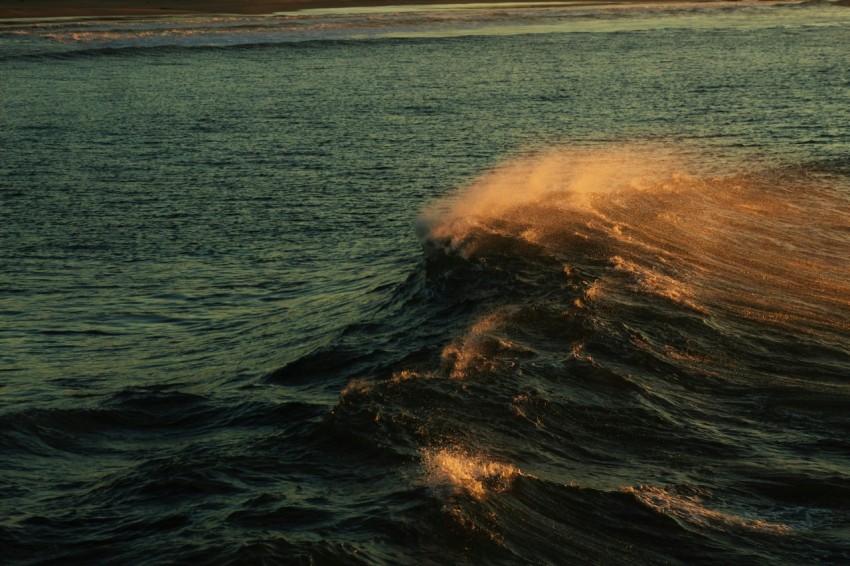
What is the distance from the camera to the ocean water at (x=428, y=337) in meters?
10.2

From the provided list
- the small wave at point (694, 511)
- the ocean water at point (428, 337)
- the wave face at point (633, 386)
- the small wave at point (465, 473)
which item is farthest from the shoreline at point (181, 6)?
the small wave at point (694, 511)

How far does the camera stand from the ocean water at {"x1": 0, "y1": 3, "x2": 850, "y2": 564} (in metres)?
10.2

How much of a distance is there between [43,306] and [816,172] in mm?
17608

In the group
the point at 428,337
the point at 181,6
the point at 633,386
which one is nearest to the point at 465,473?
the point at 633,386

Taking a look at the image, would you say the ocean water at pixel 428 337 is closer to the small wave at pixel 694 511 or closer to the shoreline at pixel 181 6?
the small wave at pixel 694 511

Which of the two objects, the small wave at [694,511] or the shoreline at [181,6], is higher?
the small wave at [694,511]

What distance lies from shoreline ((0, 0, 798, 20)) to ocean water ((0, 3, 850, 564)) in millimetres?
49195

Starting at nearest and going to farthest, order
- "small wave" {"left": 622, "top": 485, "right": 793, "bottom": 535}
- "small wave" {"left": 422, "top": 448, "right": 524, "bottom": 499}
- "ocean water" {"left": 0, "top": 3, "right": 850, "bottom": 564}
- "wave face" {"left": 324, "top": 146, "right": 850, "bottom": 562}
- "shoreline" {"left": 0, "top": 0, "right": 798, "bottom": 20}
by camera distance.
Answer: "small wave" {"left": 622, "top": 485, "right": 793, "bottom": 535} → "wave face" {"left": 324, "top": 146, "right": 850, "bottom": 562} → "ocean water" {"left": 0, "top": 3, "right": 850, "bottom": 564} → "small wave" {"left": 422, "top": 448, "right": 524, "bottom": 499} → "shoreline" {"left": 0, "top": 0, "right": 798, "bottom": 20}

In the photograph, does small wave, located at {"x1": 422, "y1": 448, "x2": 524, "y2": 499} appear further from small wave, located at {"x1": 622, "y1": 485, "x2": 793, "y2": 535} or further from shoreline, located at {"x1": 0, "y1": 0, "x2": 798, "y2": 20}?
shoreline, located at {"x1": 0, "y1": 0, "x2": 798, "y2": 20}

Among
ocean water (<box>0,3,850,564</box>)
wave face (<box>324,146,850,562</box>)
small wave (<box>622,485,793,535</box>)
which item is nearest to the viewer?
small wave (<box>622,485,793,535</box>)

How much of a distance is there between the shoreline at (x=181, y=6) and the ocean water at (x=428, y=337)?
161ft

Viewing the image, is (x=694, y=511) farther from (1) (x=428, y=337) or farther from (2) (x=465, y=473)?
(1) (x=428, y=337)

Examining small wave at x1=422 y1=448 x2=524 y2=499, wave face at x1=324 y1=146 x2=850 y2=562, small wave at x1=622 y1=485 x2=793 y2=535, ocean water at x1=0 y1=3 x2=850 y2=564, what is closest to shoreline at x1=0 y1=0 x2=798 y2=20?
ocean water at x1=0 y1=3 x2=850 y2=564

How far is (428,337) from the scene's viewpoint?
15.0m
